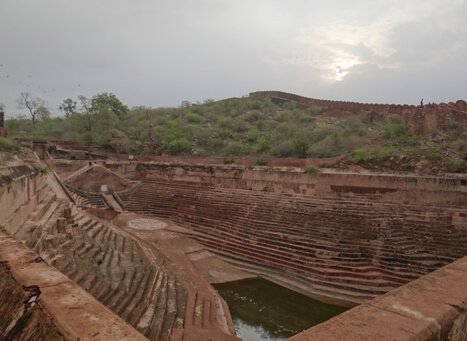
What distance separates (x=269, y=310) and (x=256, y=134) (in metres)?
15.9

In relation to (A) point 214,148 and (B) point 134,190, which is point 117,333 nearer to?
(B) point 134,190

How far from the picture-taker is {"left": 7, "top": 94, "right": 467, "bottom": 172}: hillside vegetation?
47.5ft

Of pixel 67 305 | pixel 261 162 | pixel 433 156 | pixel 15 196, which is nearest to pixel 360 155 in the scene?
pixel 433 156

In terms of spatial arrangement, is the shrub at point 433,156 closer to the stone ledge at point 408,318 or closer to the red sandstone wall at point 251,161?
the red sandstone wall at point 251,161

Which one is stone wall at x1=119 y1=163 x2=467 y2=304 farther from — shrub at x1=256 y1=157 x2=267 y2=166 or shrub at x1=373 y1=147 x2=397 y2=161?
shrub at x1=373 y1=147 x2=397 y2=161

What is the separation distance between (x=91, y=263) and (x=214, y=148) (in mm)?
16601

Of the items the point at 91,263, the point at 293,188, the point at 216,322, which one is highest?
the point at 293,188

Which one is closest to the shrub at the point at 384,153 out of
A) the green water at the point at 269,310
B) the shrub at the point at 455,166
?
the shrub at the point at 455,166

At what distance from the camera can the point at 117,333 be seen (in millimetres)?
1499

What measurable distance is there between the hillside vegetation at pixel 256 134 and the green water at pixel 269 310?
24.1 ft

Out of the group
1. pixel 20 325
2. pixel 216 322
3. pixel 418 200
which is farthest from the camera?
pixel 418 200

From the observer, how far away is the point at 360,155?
14961 mm

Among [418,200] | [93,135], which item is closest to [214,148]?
[93,135]

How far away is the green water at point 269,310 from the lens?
27.0 feet
